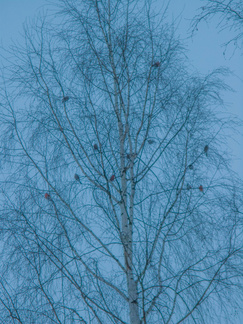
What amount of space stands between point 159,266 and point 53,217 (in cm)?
105

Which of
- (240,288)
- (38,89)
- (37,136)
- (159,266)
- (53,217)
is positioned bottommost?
(240,288)

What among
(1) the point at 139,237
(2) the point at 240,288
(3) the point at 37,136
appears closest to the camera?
(2) the point at 240,288

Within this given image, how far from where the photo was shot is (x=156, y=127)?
16.7ft

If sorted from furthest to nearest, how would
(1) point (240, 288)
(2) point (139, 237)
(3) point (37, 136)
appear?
(3) point (37, 136) < (2) point (139, 237) < (1) point (240, 288)

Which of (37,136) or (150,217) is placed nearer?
(150,217)

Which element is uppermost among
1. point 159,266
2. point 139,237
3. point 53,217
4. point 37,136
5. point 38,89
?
point 38,89

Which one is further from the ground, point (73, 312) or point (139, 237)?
point (139, 237)

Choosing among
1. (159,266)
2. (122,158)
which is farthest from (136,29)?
(159,266)

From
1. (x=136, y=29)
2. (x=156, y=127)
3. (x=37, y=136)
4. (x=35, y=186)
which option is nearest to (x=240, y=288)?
(x=156, y=127)

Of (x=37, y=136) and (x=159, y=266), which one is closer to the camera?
(x=159, y=266)

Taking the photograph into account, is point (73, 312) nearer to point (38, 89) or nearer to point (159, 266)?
point (159, 266)

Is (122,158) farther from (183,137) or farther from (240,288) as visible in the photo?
(240,288)

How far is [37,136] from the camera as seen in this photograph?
16.4 feet

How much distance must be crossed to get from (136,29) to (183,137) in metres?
1.23
